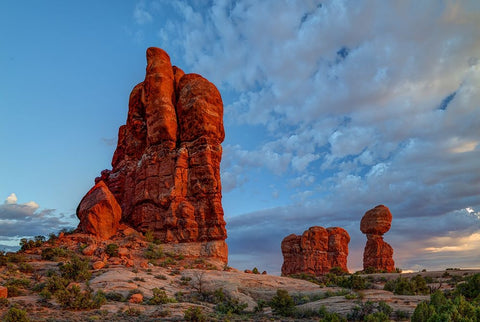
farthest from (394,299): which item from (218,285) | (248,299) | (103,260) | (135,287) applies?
(103,260)

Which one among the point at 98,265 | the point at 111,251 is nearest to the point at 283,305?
the point at 98,265

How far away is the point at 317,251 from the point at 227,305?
40.4 meters

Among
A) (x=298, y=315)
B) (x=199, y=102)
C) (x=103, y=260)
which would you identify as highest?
(x=199, y=102)

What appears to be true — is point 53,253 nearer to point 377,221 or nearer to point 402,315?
point 402,315

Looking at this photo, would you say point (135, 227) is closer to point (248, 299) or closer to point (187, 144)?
point (187, 144)

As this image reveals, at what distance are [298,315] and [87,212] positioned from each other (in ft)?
92.1

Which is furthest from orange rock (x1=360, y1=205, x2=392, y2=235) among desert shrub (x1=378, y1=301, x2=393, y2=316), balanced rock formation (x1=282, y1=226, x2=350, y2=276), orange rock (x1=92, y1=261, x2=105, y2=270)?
desert shrub (x1=378, y1=301, x2=393, y2=316)

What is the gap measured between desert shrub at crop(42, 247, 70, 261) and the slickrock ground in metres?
0.08

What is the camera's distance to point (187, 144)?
45125mm

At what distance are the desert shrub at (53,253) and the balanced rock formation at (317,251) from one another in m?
38.7

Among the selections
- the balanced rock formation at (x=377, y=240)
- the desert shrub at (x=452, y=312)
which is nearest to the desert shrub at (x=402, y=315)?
the desert shrub at (x=452, y=312)

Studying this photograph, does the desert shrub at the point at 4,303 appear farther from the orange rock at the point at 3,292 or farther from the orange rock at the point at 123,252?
the orange rock at the point at 123,252

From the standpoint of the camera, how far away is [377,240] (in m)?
57.2

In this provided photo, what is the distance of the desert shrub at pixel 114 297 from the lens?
21.9 m
